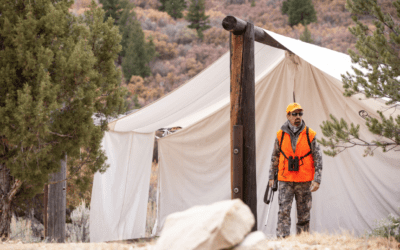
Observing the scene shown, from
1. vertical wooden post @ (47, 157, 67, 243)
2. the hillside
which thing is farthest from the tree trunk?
the hillside

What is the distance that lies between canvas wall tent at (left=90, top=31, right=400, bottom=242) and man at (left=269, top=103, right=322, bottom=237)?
131cm

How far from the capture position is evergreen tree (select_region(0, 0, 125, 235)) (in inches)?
157

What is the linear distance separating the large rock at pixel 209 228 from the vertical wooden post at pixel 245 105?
5.36ft

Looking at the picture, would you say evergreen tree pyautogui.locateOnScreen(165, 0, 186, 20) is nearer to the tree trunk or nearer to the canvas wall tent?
the canvas wall tent

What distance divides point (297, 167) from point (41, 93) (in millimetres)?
2612

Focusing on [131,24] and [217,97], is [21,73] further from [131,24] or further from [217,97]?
[131,24]

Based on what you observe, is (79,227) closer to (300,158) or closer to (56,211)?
(56,211)

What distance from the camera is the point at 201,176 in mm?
7074

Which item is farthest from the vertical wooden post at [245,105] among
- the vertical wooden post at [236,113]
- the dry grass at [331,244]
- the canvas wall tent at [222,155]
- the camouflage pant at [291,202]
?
the canvas wall tent at [222,155]

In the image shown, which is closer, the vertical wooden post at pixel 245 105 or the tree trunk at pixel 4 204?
the vertical wooden post at pixel 245 105

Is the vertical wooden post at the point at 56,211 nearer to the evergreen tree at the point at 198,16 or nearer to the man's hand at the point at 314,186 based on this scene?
the man's hand at the point at 314,186

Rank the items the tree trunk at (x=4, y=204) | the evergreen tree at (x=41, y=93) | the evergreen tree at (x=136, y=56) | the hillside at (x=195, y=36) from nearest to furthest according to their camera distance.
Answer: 1. the evergreen tree at (x=41, y=93)
2. the tree trunk at (x=4, y=204)
3. the evergreen tree at (x=136, y=56)
4. the hillside at (x=195, y=36)

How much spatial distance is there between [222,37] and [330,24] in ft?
26.2

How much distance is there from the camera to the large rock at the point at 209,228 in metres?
1.88
